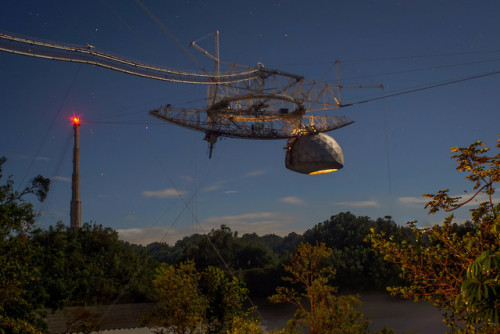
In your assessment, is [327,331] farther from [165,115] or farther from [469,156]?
[165,115]

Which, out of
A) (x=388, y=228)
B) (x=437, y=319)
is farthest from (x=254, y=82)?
(x=388, y=228)

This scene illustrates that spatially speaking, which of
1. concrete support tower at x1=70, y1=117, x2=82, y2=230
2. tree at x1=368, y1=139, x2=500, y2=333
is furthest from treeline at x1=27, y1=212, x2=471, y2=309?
tree at x1=368, y1=139, x2=500, y2=333

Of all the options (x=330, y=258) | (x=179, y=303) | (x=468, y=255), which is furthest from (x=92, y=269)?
(x=468, y=255)

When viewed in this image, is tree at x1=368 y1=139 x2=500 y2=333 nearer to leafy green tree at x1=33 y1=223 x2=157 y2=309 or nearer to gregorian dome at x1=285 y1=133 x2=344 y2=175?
gregorian dome at x1=285 y1=133 x2=344 y2=175

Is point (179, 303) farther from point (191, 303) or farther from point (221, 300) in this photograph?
point (221, 300)

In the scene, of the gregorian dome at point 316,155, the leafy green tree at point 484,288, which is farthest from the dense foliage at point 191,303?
the leafy green tree at point 484,288
